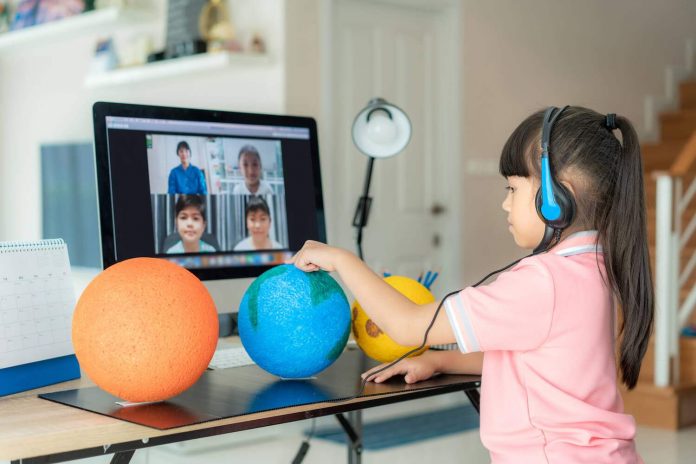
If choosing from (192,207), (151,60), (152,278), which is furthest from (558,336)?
(151,60)

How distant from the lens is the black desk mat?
3.98 ft

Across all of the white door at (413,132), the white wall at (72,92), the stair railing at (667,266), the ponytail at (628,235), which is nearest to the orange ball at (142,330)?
the ponytail at (628,235)

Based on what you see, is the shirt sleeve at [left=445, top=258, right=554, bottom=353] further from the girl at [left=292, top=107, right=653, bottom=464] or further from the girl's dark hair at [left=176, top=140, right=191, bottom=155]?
the girl's dark hair at [left=176, top=140, right=191, bottom=155]

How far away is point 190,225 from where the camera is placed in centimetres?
175

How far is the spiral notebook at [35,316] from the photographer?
4.38 ft

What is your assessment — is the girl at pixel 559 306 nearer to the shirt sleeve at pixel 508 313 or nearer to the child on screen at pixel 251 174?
the shirt sleeve at pixel 508 313

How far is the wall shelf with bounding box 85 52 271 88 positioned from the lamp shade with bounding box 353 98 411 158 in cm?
169

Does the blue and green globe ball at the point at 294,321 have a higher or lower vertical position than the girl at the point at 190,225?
lower

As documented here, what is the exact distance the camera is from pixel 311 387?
1.40 m

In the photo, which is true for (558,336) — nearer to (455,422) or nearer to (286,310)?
(286,310)

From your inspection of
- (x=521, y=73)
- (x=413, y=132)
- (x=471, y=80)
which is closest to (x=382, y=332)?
(x=413, y=132)

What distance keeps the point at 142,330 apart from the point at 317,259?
31cm

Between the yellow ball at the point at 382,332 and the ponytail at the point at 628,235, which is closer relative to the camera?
the ponytail at the point at 628,235

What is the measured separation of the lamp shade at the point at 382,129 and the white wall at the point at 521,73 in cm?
252
